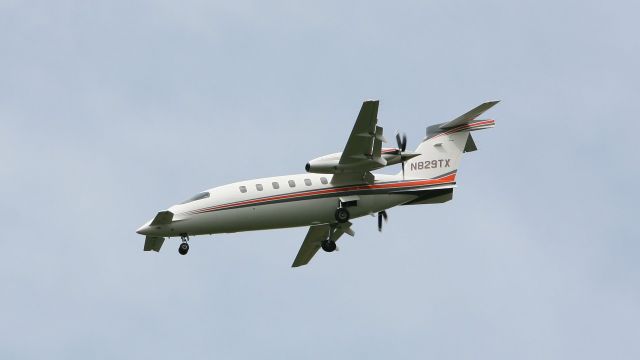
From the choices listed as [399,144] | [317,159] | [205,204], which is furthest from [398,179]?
[205,204]

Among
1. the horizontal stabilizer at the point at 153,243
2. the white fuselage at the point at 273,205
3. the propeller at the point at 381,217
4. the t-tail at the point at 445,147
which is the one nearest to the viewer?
the white fuselage at the point at 273,205

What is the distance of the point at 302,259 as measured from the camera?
57781 millimetres

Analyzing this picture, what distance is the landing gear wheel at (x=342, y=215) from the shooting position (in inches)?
2032

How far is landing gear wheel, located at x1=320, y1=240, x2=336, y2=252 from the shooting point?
5409 centimetres

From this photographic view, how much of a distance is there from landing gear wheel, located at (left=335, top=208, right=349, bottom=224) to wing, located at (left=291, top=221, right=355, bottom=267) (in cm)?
233

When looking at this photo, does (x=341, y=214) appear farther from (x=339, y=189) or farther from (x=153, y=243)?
(x=153, y=243)

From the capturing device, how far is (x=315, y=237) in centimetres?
5662

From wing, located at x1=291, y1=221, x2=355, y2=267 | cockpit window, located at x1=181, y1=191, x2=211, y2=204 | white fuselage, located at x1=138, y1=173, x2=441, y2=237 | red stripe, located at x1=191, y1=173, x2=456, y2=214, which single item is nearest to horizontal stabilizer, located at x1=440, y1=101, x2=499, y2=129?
red stripe, located at x1=191, y1=173, x2=456, y2=214

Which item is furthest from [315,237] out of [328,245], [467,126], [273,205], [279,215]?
[467,126]

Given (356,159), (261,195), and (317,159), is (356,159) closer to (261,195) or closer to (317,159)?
(317,159)

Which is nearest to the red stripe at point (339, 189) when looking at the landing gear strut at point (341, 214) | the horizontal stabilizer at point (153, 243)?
the landing gear strut at point (341, 214)

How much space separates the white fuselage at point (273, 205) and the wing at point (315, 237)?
238cm

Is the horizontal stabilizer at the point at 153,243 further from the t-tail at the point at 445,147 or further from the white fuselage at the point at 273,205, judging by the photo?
the t-tail at the point at 445,147

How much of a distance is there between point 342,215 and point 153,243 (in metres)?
9.54
